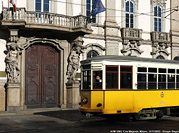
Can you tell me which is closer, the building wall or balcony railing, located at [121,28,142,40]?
balcony railing, located at [121,28,142,40]

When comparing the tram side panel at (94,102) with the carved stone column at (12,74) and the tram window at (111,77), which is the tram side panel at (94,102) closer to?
the tram window at (111,77)

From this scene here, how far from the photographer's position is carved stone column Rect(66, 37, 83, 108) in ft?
70.3

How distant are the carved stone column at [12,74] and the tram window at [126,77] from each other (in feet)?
25.9

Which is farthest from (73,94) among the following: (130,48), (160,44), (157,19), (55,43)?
(157,19)

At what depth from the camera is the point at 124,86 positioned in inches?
549

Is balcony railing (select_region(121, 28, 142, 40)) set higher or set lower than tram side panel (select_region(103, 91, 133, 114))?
higher

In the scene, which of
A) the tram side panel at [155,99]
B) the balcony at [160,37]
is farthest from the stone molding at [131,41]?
the tram side panel at [155,99]

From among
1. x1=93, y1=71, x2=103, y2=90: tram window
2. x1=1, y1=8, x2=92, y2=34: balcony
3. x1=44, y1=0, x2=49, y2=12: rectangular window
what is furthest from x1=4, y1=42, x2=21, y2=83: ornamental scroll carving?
x1=93, y1=71, x2=103, y2=90: tram window

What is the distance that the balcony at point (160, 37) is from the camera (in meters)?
26.6

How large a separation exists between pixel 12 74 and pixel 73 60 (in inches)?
168

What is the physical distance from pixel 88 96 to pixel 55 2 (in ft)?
32.1

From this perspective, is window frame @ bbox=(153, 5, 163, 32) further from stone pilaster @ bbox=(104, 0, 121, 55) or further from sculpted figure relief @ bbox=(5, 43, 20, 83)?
sculpted figure relief @ bbox=(5, 43, 20, 83)

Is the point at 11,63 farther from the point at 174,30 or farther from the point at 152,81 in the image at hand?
the point at 174,30

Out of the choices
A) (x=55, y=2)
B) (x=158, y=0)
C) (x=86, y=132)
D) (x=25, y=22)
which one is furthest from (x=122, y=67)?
(x=158, y=0)
